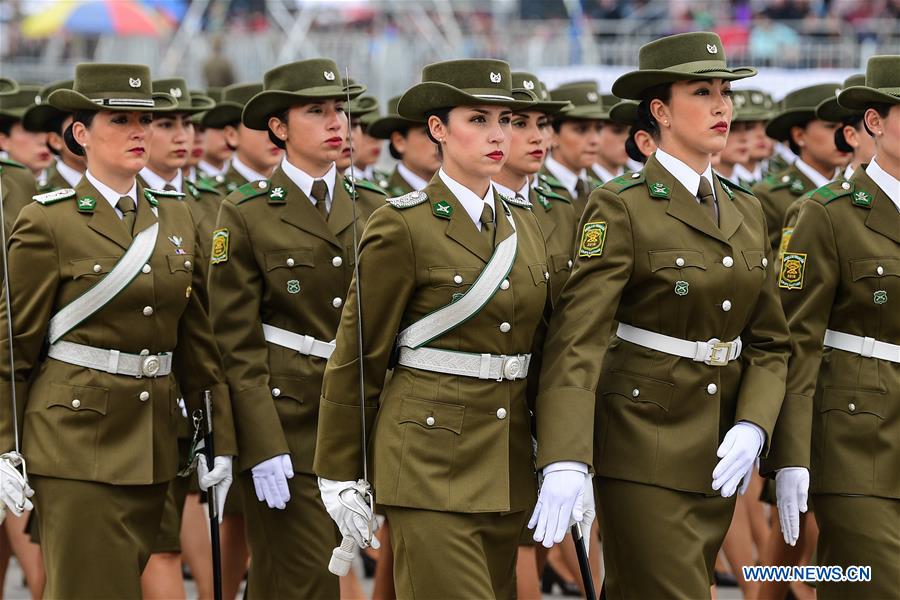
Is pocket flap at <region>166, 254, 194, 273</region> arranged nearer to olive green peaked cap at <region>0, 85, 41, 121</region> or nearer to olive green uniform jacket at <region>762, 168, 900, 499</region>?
olive green uniform jacket at <region>762, 168, 900, 499</region>

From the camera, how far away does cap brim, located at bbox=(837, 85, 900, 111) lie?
5.92 m

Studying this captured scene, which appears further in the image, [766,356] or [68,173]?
[68,173]

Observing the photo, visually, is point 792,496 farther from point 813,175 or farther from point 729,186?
point 813,175

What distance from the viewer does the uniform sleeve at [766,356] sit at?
18.1 ft

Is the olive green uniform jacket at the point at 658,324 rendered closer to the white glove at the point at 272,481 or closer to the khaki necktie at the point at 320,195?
the white glove at the point at 272,481

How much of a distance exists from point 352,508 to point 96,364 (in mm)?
1217

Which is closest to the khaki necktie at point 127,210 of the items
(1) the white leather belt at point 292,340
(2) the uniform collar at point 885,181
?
(1) the white leather belt at point 292,340

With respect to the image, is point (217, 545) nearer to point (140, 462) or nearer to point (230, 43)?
point (140, 462)

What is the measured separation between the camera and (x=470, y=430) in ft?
17.2

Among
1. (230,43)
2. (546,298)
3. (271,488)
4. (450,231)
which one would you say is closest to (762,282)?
(546,298)

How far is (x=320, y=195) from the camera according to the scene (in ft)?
22.1

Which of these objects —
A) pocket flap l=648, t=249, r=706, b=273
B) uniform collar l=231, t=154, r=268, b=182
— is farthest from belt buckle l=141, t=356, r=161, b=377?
uniform collar l=231, t=154, r=268, b=182

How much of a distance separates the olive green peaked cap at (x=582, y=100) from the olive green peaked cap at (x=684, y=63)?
12.0ft

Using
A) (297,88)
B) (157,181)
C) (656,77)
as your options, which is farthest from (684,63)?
(157,181)
